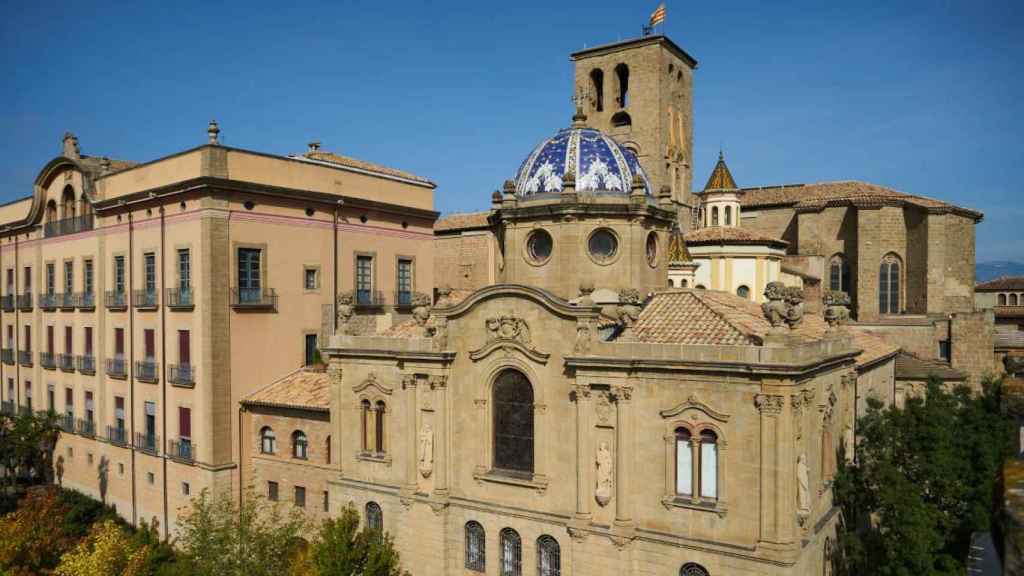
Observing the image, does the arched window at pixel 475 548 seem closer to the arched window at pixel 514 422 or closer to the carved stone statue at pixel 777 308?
the arched window at pixel 514 422

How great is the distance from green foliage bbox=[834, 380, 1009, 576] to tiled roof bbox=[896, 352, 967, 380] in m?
12.7

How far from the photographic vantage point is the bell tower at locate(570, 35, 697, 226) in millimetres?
54156

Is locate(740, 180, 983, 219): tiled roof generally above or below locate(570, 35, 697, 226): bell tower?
below

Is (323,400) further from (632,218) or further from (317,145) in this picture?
(317,145)

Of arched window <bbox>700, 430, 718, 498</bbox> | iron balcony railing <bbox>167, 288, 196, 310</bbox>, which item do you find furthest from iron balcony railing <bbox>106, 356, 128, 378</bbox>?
arched window <bbox>700, 430, 718, 498</bbox>

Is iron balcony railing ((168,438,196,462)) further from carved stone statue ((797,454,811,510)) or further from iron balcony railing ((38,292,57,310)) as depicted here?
carved stone statue ((797,454,811,510))

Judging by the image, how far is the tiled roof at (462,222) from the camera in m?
55.7

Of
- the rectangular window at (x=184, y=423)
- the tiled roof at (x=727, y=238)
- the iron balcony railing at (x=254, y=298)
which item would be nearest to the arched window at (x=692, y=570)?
the iron balcony railing at (x=254, y=298)

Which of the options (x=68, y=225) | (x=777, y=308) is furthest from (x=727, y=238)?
(x=68, y=225)

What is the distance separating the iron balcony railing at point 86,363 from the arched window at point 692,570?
32.7m

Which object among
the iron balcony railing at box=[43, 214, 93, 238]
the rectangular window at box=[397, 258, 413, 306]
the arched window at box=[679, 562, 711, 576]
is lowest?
the arched window at box=[679, 562, 711, 576]

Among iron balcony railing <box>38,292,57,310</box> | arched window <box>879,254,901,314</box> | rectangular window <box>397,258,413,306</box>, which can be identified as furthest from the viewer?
arched window <box>879,254,901,314</box>

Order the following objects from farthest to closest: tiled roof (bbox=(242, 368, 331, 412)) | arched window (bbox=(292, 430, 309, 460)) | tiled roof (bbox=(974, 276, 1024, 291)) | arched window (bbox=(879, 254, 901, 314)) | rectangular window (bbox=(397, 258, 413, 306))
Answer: tiled roof (bbox=(974, 276, 1024, 291)), arched window (bbox=(879, 254, 901, 314)), rectangular window (bbox=(397, 258, 413, 306)), arched window (bbox=(292, 430, 309, 460)), tiled roof (bbox=(242, 368, 331, 412))

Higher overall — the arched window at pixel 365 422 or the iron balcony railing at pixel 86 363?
the iron balcony railing at pixel 86 363
